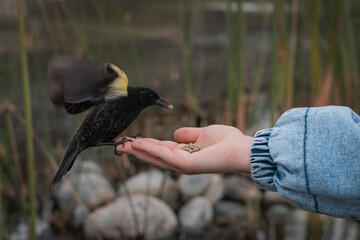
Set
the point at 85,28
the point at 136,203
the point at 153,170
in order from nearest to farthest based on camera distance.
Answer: the point at 85,28
the point at 136,203
the point at 153,170

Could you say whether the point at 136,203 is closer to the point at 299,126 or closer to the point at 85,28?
the point at 85,28

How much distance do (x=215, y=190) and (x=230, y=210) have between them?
0.14 meters

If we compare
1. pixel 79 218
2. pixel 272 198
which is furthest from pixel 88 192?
pixel 272 198

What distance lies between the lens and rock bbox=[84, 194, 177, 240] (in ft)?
7.53

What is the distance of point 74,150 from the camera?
3.72ft

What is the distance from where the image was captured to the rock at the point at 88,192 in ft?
8.11

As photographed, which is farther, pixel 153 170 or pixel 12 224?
pixel 153 170

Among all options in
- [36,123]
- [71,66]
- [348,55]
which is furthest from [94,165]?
[71,66]

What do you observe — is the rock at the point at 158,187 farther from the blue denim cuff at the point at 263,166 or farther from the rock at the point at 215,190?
the blue denim cuff at the point at 263,166

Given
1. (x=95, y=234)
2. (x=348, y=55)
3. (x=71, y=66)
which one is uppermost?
(x=71, y=66)

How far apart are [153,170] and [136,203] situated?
1.36 feet

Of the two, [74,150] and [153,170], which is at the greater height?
[74,150]

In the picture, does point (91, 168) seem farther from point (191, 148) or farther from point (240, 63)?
point (191, 148)

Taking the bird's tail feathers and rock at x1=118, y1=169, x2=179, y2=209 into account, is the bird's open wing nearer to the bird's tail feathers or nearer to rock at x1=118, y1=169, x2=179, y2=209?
the bird's tail feathers
